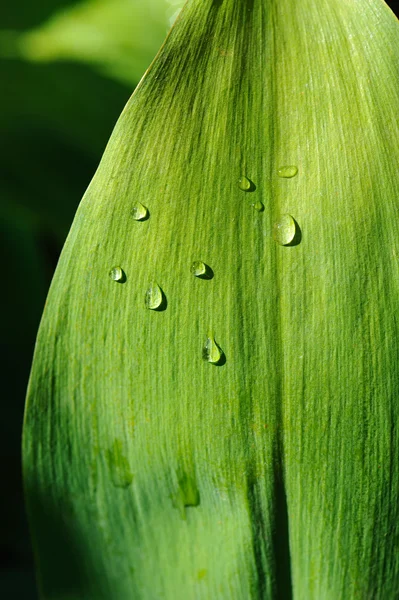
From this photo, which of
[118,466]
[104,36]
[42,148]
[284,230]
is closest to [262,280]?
[284,230]

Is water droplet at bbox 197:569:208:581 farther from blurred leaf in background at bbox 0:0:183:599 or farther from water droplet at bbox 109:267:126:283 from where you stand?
blurred leaf in background at bbox 0:0:183:599

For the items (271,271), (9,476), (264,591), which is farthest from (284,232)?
(9,476)

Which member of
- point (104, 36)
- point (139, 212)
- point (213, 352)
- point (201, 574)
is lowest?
point (201, 574)

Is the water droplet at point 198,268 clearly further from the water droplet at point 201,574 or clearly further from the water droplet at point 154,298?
the water droplet at point 201,574

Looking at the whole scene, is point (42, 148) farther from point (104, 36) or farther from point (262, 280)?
point (262, 280)

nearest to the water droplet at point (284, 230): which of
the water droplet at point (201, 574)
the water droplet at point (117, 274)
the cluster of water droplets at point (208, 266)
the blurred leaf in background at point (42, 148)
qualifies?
the cluster of water droplets at point (208, 266)

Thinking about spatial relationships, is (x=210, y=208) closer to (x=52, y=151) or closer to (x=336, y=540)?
(x=336, y=540)

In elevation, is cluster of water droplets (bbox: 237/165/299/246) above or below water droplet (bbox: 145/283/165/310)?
above

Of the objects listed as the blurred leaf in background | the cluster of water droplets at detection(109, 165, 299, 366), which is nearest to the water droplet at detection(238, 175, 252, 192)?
the cluster of water droplets at detection(109, 165, 299, 366)
